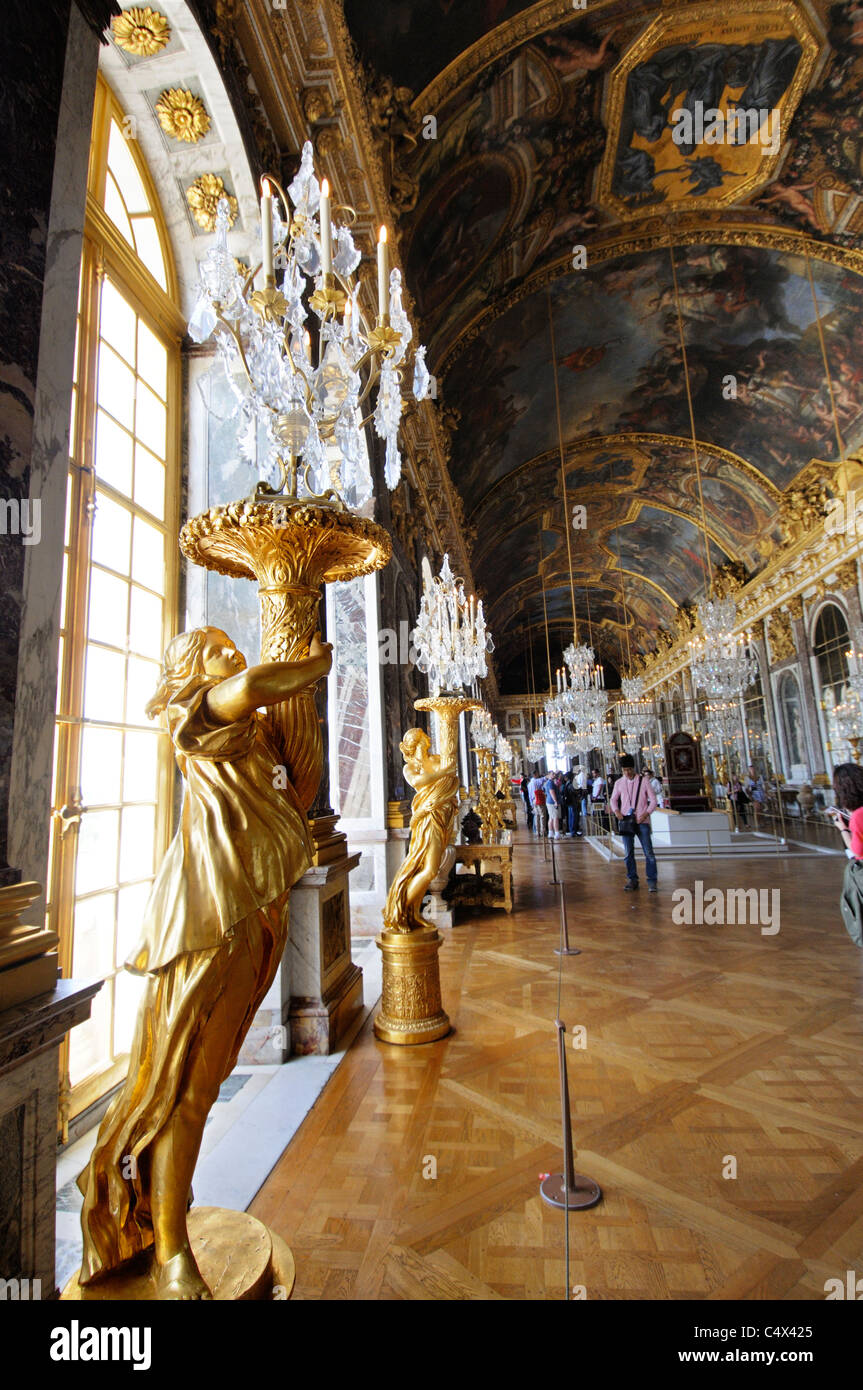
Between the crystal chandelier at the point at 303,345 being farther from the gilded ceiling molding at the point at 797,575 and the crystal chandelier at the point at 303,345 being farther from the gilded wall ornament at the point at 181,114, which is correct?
the gilded ceiling molding at the point at 797,575

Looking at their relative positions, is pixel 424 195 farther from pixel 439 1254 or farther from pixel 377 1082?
pixel 439 1254

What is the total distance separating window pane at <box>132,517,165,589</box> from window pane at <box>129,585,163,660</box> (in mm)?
81

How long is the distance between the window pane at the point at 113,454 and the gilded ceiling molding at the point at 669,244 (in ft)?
25.2

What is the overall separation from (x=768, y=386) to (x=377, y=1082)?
15.3 metres

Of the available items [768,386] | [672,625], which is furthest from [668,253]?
[672,625]

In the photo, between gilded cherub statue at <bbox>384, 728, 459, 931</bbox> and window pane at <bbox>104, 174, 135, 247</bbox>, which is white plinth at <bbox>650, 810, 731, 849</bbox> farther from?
window pane at <bbox>104, 174, 135, 247</bbox>

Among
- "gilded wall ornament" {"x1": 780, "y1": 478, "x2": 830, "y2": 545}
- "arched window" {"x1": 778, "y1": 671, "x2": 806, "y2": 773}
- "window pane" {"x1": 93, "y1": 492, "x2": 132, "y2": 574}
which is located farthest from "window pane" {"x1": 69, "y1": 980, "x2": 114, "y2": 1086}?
"arched window" {"x1": 778, "y1": 671, "x2": 806, "y2": 773}

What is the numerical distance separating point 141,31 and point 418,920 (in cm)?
509

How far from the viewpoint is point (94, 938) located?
9.18ft

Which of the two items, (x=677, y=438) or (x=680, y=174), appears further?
(x=677, y=438)

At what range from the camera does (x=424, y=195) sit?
6.76 m

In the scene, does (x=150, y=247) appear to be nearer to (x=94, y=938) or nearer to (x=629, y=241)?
(x=94, y=938)

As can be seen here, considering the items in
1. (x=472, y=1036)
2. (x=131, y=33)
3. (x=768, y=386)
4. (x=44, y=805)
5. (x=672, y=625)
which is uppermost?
(x=768, y=386)
